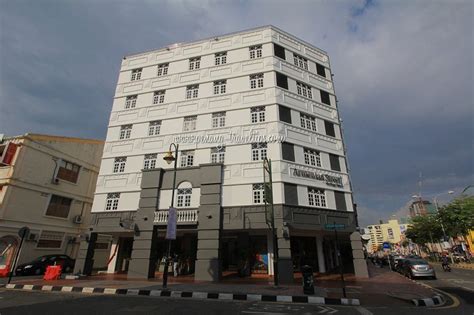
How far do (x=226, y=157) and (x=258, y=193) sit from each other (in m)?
3.75

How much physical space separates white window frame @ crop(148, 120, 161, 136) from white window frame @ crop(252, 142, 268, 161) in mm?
8735

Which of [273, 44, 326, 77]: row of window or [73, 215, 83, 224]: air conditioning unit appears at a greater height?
[273, 44, 326, 77]: row of window

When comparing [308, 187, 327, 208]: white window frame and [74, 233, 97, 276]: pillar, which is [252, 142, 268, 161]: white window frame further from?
[74, 233, 97, 276]: pillar

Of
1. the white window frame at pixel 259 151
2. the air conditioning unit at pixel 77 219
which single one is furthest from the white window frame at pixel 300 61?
the air conditioning unit at pixel 77 219

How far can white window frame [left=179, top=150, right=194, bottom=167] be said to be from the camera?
21.1 m

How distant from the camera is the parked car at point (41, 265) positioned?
799 inches

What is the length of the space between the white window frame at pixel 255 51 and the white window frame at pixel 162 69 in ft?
26.7

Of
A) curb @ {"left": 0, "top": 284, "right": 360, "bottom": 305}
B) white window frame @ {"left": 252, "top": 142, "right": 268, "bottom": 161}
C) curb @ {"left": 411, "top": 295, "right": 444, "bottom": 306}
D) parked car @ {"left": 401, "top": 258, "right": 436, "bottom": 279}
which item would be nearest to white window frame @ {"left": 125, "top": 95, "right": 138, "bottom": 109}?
white window frame @ {"left": 252, "top": 142, "right": 268, "bottom": 161}

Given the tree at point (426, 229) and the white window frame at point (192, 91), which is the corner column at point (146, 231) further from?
the tree at point (426, 229)

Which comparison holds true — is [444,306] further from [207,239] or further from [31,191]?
[31,191]

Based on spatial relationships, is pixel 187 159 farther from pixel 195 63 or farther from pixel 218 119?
pixel 195 63

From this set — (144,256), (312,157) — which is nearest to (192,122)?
(312,157)

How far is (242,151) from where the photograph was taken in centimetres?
2025

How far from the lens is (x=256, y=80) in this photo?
22438 mm
